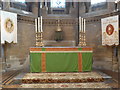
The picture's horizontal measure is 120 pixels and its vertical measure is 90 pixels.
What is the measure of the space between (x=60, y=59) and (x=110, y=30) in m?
2.99

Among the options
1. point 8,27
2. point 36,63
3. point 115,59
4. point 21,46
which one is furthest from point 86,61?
point 8,27

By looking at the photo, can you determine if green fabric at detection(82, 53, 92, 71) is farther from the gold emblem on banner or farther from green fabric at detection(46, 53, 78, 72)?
the gold emblem on banner

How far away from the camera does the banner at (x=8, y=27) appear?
6223 mm

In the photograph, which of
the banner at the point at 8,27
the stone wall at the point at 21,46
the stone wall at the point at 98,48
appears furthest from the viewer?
the stone wall at the point at 98,48

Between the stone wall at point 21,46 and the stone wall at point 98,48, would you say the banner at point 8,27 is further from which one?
the stone wall at point 98,48

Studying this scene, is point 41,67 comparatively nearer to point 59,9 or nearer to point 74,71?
point 74,71

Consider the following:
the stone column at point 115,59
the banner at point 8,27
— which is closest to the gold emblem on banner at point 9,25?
the banner at point 8,27

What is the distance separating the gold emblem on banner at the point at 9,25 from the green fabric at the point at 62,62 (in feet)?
8.03

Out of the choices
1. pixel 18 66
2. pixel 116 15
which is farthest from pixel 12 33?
pixel 116 15

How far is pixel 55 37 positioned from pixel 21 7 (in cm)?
264

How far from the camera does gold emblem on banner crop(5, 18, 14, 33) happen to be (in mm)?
6457

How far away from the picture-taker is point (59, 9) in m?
8.95

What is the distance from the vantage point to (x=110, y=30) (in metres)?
6.77

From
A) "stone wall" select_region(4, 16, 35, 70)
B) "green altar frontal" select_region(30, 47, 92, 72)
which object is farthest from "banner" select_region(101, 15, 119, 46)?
"stone wall" select_region(4, 16, 35, 70)
